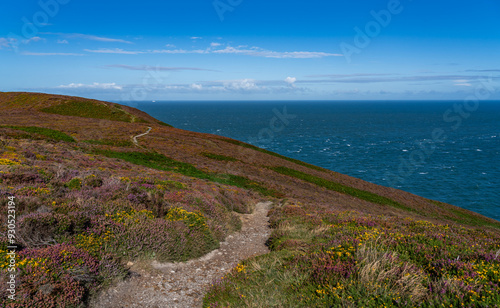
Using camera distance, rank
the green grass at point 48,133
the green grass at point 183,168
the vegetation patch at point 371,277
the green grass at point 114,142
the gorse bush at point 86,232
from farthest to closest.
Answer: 1. the green grass at point 114,142
2. the green grass at point 48,133
3. the green grass at point 183,168
4. the gorse bush at point 86,232
5. the vegetation patch at point 371,277

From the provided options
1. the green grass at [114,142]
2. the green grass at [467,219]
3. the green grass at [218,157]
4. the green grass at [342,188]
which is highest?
the green grass at [114,142]

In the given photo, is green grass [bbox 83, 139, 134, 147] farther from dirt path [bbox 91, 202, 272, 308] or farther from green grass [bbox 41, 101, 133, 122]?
green grass [bbox 41, 101, 133, 122]

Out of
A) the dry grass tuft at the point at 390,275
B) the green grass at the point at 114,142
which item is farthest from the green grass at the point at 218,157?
the dry grass tuft at the point at 390,275

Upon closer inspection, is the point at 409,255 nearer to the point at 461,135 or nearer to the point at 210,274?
the point at 210,274

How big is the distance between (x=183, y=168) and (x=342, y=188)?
2525 cm

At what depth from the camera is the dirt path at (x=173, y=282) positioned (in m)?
6.54

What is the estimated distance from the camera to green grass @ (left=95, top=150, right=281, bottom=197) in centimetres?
3129

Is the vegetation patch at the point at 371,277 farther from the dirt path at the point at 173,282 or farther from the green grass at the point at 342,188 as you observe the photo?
the green grass at the point at 342,188

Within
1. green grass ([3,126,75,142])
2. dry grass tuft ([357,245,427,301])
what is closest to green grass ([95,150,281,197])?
green grass ([3,126,75,142])

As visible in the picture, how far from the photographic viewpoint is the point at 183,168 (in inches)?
1324

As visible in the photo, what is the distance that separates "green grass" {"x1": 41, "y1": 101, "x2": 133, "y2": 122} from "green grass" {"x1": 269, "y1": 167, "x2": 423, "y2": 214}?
2140 inches

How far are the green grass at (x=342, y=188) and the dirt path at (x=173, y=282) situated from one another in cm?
3310

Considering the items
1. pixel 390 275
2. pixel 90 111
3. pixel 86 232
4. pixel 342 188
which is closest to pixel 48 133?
pixel 86 232

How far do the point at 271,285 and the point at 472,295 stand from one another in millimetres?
4040
